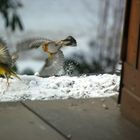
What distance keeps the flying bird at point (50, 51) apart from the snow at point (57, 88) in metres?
0.19

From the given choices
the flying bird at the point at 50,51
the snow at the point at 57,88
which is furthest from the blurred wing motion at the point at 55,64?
the snow at the point at 57,88

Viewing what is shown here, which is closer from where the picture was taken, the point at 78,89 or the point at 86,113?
the point at 86,113

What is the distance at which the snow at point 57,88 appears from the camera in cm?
618

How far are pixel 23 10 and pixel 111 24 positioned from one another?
1.44 metres

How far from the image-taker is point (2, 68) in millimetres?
6273

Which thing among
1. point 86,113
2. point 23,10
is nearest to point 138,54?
point 86,113

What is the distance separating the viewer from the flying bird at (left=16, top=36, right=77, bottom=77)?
6793 mm

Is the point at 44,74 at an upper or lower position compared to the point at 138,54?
lower

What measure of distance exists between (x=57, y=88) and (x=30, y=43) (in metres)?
0.87

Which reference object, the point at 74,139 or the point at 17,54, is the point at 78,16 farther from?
the point at 74,139

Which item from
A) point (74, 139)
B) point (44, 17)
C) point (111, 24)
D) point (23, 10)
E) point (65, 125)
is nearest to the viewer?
point (74, 139)

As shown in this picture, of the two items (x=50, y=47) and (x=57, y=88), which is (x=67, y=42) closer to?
(x=50, y=47)

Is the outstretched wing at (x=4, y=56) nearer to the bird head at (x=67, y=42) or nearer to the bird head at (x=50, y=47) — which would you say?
the bird head at (x=50, y=47)

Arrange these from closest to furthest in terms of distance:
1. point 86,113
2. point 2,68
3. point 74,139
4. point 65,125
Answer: point 74,139
point 65,125
point 86,113
point 2,68
